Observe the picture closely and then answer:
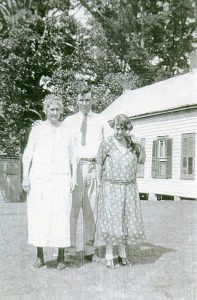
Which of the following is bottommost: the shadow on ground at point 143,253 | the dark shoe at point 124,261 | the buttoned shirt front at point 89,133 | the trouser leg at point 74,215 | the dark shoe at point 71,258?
the shadow on ground at point 143,253

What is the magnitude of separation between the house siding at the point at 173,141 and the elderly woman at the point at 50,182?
527 inches

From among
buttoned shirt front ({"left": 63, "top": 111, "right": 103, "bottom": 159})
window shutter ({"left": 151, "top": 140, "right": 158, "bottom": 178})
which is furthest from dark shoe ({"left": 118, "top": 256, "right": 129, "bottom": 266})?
window shutter ({"left": 151, "top": 140, "right": 158, "bottom": 178})

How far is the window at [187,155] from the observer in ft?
64.0

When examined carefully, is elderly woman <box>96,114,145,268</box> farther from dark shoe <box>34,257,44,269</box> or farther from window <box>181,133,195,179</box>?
window <box>181,133,195,179</box>

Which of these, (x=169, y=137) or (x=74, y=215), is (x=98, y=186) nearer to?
(x=74, y=215)

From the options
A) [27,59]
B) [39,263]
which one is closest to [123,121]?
[39,263]

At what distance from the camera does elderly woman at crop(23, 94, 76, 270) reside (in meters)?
6.19

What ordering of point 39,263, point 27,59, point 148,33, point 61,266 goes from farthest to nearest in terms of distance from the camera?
point 148,33
point 27,59
point 39,263
point 61,266

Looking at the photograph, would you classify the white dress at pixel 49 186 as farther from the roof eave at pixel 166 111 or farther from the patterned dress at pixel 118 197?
the roof eave at pixel 166 111

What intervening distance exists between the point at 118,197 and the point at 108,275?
1.02 metres

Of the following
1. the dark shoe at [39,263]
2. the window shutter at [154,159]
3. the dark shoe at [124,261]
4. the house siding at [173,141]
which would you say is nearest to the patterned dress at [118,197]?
the dark shoe at [124,261]

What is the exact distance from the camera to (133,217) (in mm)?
6512

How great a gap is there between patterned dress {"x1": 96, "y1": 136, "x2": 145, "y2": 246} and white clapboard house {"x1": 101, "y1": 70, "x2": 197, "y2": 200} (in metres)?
13.0

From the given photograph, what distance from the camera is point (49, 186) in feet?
20.5
